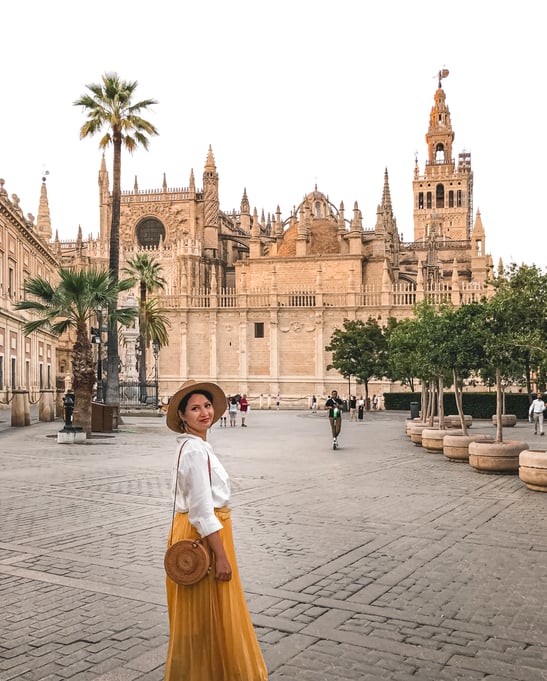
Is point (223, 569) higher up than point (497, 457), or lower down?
higher up

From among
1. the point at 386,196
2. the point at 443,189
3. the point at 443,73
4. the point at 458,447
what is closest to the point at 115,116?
the point at 458,447

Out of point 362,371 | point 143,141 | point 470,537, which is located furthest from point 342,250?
point 470,537

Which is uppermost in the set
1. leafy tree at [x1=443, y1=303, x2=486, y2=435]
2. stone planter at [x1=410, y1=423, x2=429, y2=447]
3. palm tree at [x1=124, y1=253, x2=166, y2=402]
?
palm tree at [x1=124, y1=253, x2=166, y2=402]

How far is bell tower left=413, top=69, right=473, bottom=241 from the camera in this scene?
358 feet

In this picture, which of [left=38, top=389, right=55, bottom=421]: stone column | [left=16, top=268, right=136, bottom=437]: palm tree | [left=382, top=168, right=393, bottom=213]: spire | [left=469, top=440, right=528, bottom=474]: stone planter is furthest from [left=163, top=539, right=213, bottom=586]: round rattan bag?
[left=382, top=168, right=393, bottom=213]: spire

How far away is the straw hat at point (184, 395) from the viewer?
3.42 m

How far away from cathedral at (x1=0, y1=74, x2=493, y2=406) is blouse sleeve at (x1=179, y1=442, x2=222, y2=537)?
4792 cm

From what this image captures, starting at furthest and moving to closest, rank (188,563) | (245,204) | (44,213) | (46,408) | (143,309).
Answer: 1. (245,204)
2. (44,213)
3. (143,309)
4. (46,408)
5. (188,563)

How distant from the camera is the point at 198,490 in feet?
10.4

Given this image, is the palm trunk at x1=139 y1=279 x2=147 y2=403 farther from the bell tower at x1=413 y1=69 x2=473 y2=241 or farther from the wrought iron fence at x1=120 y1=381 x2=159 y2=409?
the bell tower at x1=413 y1=69 x2=473 y2=241

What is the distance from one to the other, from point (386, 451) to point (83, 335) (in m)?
9.40

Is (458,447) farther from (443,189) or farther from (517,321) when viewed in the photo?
(443,189)

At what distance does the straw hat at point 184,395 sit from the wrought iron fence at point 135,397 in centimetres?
3162

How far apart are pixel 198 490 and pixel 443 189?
114 metres
